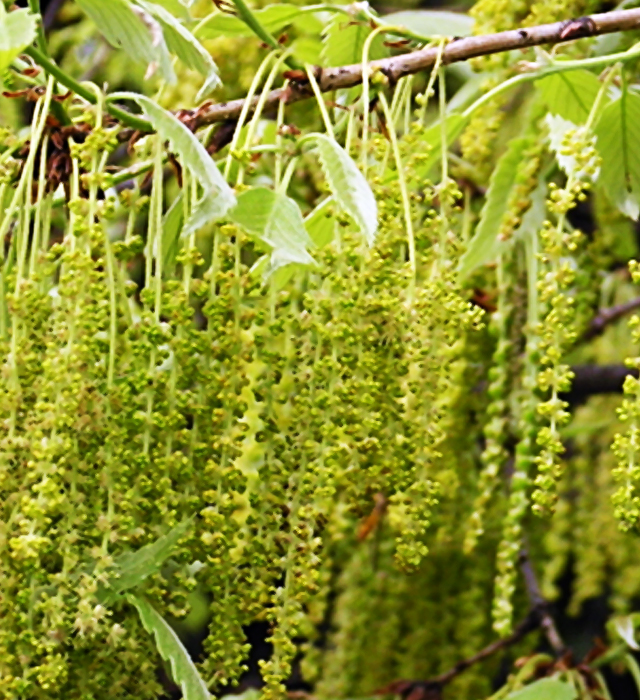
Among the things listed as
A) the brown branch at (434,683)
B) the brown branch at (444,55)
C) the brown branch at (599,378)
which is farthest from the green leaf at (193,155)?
the brown branch at (599,378)

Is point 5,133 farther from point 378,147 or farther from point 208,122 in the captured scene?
Result: point 378,147

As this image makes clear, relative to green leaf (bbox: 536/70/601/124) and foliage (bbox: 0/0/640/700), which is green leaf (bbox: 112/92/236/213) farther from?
green leaf (bbox: 536/70/601/124)

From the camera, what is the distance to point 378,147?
1157mm

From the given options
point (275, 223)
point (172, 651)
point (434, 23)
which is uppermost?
point (434, 23)

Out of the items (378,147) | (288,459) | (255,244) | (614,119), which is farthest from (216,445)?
(614,119)

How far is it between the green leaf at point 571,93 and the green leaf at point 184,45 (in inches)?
19.5

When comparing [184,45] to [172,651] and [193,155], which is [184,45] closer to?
[193,155]

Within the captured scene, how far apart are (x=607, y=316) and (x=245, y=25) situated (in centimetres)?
130

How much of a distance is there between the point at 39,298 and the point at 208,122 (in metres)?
0.33

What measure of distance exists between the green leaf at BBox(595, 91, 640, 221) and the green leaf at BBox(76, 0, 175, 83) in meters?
0.59

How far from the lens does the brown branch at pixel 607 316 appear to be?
2410mm

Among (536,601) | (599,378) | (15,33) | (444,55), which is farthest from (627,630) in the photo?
(15,33)

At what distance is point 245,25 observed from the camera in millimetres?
1361

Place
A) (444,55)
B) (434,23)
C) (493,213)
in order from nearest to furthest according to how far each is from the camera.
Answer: (444,55), (493,213), (434,23)
